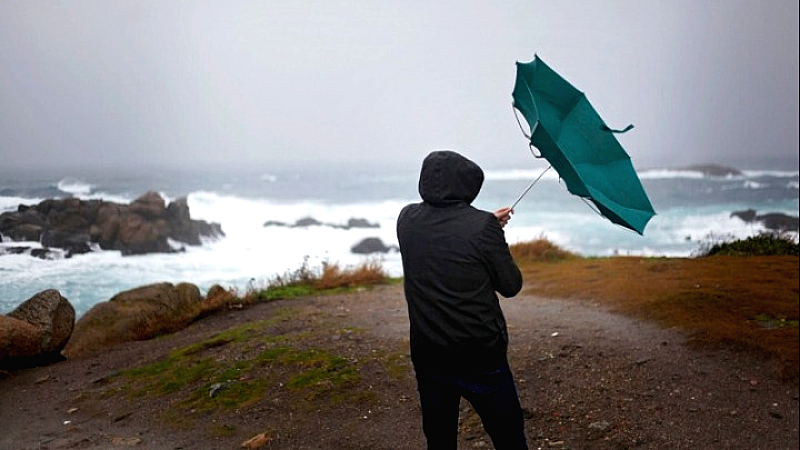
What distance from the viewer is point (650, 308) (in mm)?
7309

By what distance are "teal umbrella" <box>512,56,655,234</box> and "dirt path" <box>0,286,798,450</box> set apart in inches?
59.4

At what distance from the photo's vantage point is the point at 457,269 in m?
2.99

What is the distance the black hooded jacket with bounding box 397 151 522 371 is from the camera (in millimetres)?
2979

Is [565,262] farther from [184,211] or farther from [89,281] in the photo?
[89,281]

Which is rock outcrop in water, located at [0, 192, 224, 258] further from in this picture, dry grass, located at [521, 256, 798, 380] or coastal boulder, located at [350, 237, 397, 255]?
dry grass, located at [521, 256, 798, 380]

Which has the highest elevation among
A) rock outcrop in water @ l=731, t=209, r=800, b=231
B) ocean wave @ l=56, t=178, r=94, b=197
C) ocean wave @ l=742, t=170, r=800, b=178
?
ocean wave @ l=56, t=178, r=94, b=197

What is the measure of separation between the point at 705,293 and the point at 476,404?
5069mm

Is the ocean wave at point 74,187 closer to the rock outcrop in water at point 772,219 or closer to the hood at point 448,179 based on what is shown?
the hood at point 448,179

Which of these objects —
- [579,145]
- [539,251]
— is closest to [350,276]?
[539,251]

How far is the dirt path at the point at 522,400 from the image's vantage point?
15.3ft

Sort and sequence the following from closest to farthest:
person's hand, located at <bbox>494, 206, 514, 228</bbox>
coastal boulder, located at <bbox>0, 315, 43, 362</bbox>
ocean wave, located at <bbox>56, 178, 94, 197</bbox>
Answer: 1. person's hand, located at <bbox>494, 206, 514, 228</bbox>
2. coastal boulder, located at <bbox>0, 315, 43, 362</bbox>
3. ocean wave, located at <bbox>56, 178, 94, 197</bbox>

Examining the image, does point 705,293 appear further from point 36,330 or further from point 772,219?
point 772,219

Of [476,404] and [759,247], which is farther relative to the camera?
[759,247]

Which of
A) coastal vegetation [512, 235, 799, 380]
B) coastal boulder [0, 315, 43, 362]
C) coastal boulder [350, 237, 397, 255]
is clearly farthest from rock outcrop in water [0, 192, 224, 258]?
coastal vegetation [512, 235, 799, 380]
